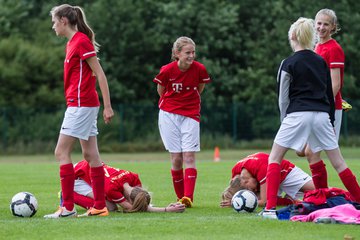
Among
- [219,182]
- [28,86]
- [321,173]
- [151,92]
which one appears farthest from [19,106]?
[321,173]

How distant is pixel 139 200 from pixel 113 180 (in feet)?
1.38

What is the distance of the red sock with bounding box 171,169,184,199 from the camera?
39.8 ft

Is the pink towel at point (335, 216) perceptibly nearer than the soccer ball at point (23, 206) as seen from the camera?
Yes

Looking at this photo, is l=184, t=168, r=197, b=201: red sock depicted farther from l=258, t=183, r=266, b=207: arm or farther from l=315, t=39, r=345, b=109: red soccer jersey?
l=315, t=39, r=345, b=109: red soccer jersey

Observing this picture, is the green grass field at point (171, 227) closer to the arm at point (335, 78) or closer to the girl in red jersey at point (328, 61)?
the girl in red jersey at point (328, 61)

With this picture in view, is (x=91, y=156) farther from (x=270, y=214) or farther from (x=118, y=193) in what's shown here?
(x=270, y=214)

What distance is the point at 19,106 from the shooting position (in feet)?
128

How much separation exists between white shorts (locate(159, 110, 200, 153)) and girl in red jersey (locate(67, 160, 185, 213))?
3.83 feet

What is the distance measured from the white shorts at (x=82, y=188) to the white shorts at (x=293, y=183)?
7.81 ft

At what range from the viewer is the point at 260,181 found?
1105 cm

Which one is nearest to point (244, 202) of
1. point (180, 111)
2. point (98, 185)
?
point (98, 185)

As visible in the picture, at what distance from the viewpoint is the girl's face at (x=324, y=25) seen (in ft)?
36.1

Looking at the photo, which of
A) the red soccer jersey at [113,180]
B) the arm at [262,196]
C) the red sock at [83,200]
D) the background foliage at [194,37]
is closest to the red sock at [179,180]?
the red soccer jersey at [113,180]

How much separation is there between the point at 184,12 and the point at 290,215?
3359 centimetres
